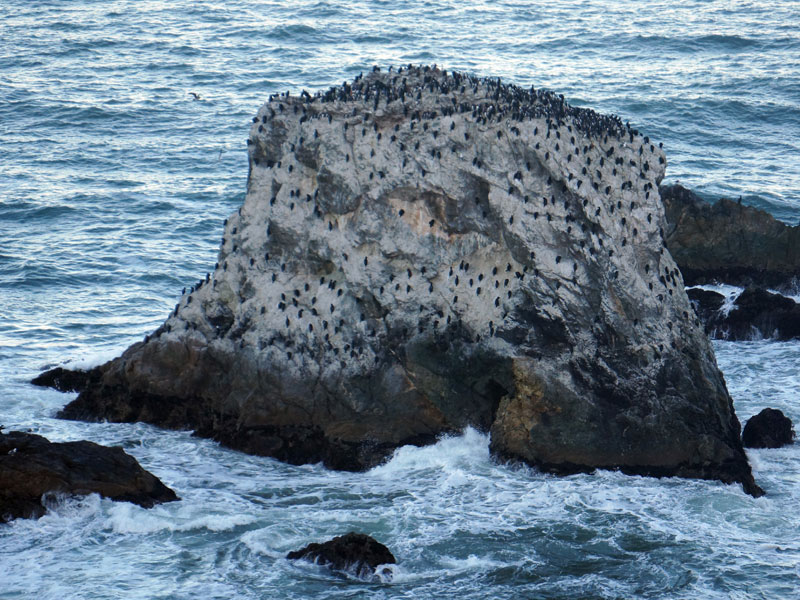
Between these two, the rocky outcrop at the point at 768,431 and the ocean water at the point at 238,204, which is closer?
the ocean water at the point at 238,204

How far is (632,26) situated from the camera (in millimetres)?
96312

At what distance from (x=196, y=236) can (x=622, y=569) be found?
32.7 metres

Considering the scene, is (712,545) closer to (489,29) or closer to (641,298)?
(641,298)

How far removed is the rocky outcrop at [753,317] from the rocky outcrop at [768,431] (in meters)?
9.24

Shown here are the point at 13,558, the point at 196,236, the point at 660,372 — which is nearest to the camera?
the point at 13,558

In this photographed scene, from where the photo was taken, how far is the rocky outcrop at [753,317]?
4869cm

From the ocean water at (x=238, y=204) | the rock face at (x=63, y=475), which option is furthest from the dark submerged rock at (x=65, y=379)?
the rock face at (x=63, y=475)

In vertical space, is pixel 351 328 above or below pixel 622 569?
above

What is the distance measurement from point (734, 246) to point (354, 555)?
2732cm

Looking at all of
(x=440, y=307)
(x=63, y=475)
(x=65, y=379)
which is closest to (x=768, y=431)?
(x=440, y=307)

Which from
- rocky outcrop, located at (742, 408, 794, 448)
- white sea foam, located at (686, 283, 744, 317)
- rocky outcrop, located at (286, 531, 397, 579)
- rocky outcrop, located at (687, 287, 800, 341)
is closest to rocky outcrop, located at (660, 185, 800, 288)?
white sea foam, located at (686, 283, 744, 317)

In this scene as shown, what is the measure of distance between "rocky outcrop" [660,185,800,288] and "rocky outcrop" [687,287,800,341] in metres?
3.07

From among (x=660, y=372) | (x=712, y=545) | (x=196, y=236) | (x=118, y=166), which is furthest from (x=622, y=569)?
(x=118, y=166)

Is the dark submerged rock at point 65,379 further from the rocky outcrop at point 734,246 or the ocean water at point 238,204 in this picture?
the rocky outcrop at point 734,246
